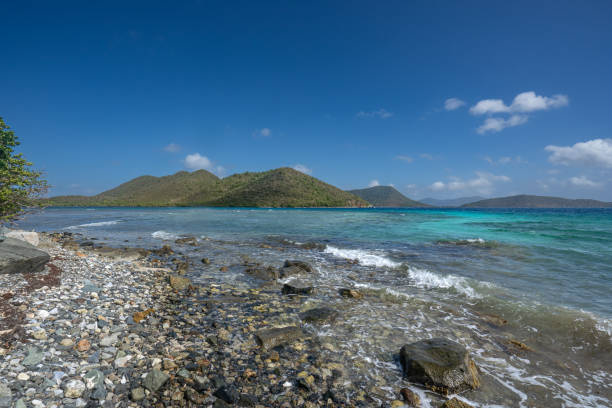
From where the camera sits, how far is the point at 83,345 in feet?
16.2

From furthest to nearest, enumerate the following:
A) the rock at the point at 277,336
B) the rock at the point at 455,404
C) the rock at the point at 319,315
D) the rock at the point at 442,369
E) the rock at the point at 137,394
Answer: the rock at the point at 319,315
the rock at the point at 277,336
the rock at the point at 442,369
the rock at the point at 455,404
the rock at the point at 137,394

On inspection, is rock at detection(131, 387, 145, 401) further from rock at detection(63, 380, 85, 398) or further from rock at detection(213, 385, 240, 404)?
rock at detection(213, 385, 240, 404)

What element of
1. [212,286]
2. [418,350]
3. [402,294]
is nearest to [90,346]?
[212,286]

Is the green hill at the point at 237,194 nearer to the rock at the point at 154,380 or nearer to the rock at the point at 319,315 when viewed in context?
the rock at the point at 319,315

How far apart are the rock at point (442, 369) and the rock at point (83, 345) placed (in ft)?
19.5

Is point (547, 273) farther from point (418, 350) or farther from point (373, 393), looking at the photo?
point (373, 393)

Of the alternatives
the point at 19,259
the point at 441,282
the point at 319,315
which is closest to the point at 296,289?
the point at 319,315

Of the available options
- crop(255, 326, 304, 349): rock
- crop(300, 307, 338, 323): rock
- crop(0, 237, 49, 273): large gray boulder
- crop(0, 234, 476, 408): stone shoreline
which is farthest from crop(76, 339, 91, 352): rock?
crop(0, 237, 49, 273): large gray boulder

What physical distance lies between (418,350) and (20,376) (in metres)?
6.51

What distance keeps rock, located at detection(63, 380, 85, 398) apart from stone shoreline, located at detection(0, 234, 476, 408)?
0.01 m

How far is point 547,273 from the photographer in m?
12.1

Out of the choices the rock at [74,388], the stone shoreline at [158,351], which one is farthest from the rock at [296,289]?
the rock at [74,388]

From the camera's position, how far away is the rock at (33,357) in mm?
4152

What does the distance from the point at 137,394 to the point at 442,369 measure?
497 cm
